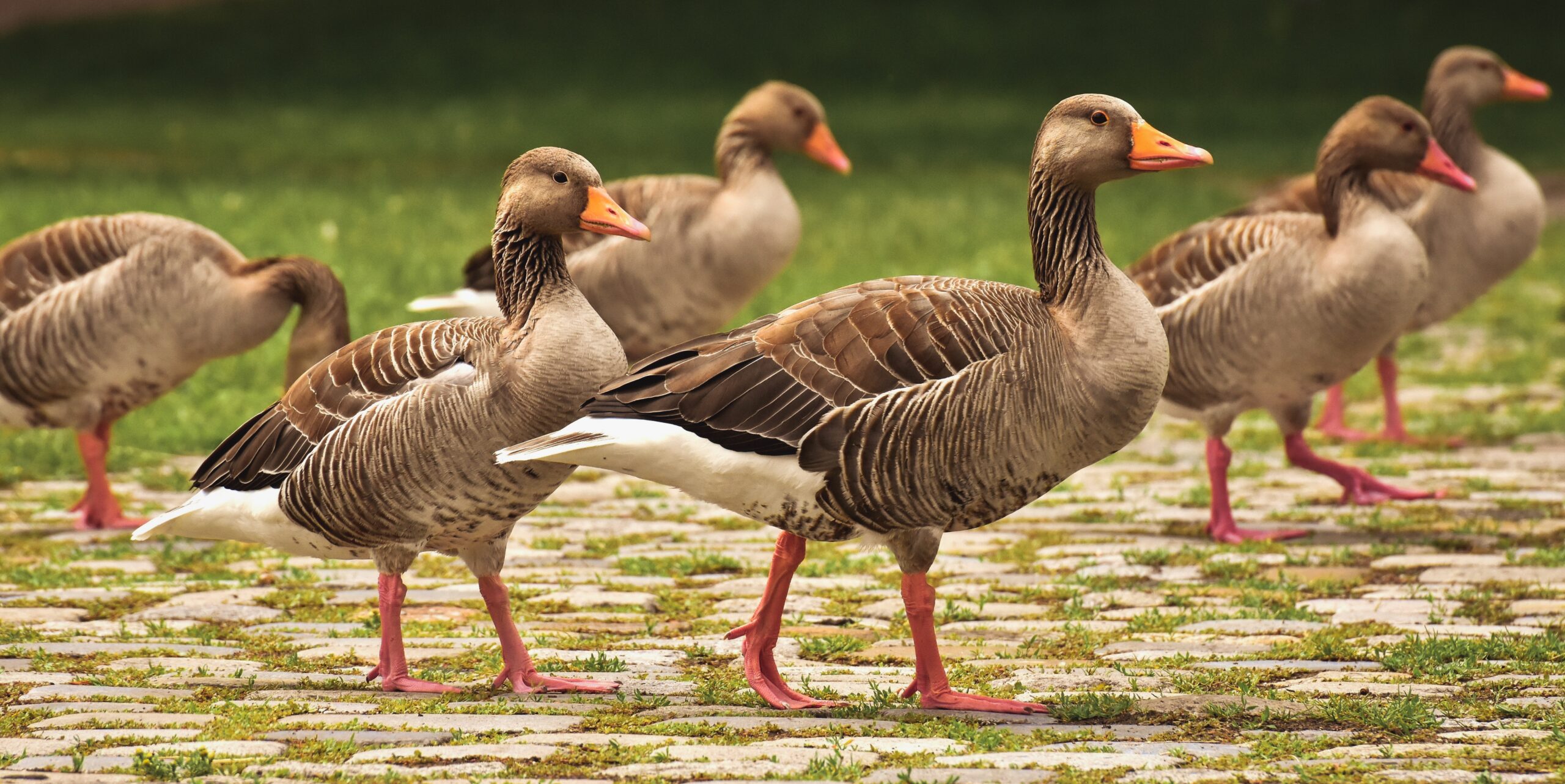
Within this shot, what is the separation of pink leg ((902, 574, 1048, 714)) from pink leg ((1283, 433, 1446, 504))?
405 cm

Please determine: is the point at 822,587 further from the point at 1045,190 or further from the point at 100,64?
the point at 100,64

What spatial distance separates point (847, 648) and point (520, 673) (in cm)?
127

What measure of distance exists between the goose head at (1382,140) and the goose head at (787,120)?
350cm

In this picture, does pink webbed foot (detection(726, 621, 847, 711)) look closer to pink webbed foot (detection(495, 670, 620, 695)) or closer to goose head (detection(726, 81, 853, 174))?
pink webbed foot (detection(495, 670, 620, 695))

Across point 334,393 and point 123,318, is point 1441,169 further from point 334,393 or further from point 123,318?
point 123,318

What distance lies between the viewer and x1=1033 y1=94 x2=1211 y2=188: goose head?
5.57 meters

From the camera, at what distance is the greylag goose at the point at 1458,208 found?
10177mm

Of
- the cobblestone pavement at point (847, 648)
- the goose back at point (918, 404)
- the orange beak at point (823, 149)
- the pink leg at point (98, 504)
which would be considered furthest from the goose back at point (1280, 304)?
the pink leg at point (98, 504)

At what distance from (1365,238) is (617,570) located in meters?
3.78

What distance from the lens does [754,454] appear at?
17.4 feet

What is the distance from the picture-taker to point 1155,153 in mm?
5555

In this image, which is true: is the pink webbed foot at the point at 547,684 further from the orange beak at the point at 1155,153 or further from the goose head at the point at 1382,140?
the goose head at the point at 1382,140

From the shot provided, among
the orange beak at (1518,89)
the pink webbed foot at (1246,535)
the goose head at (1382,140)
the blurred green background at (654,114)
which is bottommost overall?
the pink webbed foot at (1246,535)

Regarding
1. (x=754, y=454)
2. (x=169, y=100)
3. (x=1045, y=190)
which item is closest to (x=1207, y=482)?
(x=1045, y=190)
